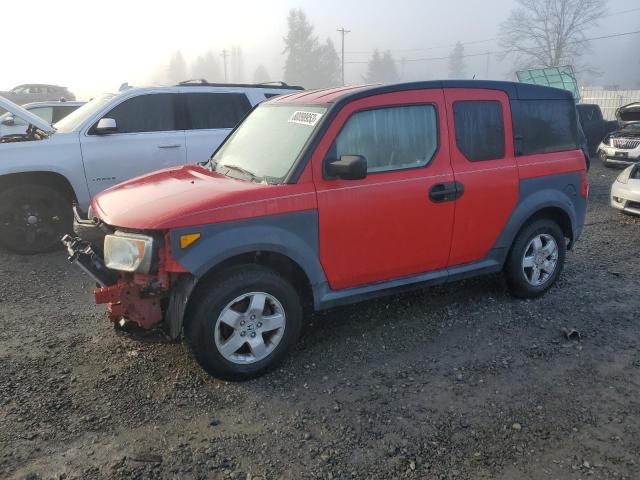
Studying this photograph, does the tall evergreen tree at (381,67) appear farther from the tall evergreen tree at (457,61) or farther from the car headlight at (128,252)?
the car headlight at (128,252)

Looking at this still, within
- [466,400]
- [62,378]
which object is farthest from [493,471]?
[62,378]

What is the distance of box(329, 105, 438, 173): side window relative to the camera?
3.45 metres

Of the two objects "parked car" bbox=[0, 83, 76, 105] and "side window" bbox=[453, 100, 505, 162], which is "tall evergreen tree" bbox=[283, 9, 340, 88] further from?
"side window" bbox=[453, 100, 505, 162]

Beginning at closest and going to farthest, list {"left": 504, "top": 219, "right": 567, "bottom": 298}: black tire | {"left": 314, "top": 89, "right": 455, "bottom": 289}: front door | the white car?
{"left": 314, "top": 89, "right": 455, "bottom": 289}: front door
{"left": 504, "top": 219, "right": 567, "bottom": 298}: black tire
the white car

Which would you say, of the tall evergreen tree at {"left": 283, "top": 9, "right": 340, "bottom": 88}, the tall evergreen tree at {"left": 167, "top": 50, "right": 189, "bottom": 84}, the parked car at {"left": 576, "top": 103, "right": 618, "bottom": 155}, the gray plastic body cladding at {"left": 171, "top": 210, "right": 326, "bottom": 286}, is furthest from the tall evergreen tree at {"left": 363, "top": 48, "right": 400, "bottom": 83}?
the gray plastic body cladding at {"left": 171, "top": 210, "right": 326, "bottom": 286}

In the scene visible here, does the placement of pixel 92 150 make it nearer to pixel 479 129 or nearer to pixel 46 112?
pixel 46 112

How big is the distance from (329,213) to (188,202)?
92cm

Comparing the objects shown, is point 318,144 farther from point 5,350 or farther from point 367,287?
point 5,350

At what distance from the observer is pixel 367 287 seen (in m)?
3.62

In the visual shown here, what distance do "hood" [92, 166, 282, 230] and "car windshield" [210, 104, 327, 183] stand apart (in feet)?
0.54

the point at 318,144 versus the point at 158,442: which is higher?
the point at 318,144

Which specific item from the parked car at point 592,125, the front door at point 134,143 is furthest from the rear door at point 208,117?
the parked car at point 592,125

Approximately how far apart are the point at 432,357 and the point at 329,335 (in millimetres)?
816

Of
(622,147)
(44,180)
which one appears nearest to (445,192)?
(44,180)
